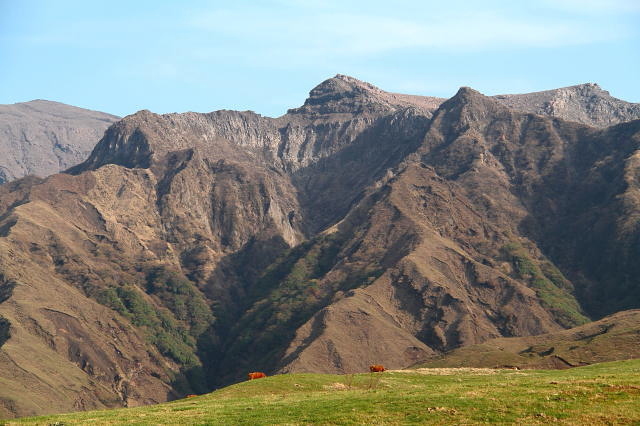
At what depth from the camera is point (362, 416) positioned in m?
47.0

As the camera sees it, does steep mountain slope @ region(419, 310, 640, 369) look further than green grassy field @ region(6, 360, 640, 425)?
Yes

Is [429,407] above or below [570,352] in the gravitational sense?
above

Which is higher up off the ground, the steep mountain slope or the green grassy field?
the green grassy field

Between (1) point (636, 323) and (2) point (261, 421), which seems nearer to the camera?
(2) point (261, 421)

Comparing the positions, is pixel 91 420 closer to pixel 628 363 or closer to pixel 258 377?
pixel 258 377

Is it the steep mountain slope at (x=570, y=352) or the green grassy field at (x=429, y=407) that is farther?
the steep mountain slope at (x=570, y=352)

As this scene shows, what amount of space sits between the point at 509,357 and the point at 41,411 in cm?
11309

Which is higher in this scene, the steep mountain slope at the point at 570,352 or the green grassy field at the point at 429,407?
the green grassy field at the point at 429,407

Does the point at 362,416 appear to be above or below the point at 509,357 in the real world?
above

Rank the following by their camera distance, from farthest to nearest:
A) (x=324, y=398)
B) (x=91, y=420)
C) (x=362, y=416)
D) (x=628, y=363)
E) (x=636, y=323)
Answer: (x=636, y=323)
(x=628, y=363)
(x=324, y=398)
(x=91, y=420)
(x=362, y=416)

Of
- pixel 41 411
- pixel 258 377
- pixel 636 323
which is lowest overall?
pixel 41 411

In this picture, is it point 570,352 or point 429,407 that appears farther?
point 570,352

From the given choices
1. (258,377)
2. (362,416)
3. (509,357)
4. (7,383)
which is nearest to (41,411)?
(7,383)

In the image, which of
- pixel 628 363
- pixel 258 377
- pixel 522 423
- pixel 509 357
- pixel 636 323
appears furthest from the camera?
pixel 636 323
